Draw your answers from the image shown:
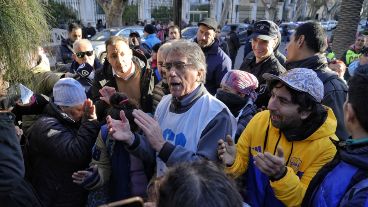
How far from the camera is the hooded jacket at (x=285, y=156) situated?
1.62 meters

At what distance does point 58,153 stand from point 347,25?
659cm

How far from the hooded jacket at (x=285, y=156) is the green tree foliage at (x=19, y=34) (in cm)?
123

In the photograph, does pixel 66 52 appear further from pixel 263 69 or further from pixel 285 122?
pixel 285 122

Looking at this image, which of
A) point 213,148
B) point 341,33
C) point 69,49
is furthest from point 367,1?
point 213,148

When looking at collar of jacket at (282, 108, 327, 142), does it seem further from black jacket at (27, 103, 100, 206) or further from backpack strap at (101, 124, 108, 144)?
black jacket at (27, 103, 100, 206)

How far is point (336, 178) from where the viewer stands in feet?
4.65

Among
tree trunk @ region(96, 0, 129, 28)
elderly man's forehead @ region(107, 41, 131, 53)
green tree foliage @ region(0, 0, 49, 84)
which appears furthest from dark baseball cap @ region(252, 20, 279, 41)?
tree trunk @ region(96, 0, 129, 28)

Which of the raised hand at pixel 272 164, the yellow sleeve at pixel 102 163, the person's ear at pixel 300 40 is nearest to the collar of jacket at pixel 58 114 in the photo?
the yellow sleeve at pixel 102 163

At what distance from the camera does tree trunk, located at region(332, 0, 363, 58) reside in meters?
6.47

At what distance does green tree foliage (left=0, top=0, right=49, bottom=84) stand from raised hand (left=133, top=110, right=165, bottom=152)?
657mm

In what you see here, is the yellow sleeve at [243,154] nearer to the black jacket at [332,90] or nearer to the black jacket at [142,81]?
the black jacket at [332,90]

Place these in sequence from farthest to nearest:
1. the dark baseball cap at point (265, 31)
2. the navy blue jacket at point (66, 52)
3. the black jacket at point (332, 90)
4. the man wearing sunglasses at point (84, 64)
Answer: the navy blue jacket at point (66, 52), the man wearing sunglasses at point (84, 64), the dark baseball cap at point (265, 31), the black jacket at point (332, 90)

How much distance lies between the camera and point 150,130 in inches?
70.9

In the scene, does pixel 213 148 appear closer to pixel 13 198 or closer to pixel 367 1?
pixel 13 198
